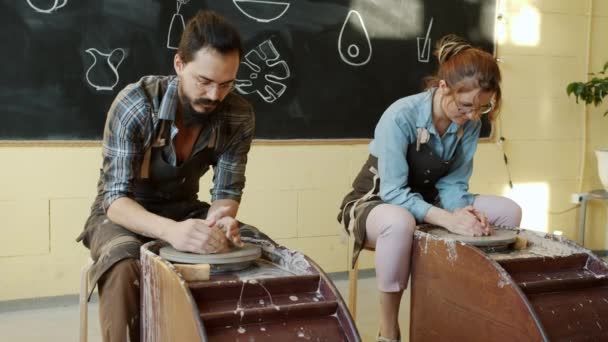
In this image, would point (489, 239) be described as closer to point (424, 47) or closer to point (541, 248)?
point (541, 248)

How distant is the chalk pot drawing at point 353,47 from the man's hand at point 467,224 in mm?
1462

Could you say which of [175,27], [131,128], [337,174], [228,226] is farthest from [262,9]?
[228,226]

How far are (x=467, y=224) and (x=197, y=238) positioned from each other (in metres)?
0.86

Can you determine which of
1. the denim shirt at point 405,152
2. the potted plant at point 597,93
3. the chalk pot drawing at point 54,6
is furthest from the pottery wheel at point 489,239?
the potted plant at point 597,93

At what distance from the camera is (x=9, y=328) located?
2760 millimetres

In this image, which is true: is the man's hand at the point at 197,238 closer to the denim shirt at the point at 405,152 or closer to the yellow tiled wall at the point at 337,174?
the denim shirt at the point at 405,152

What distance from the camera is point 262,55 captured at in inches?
128

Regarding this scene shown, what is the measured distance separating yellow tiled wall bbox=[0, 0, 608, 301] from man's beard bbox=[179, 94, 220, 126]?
1206 millimetres

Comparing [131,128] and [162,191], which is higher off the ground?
[131,128]

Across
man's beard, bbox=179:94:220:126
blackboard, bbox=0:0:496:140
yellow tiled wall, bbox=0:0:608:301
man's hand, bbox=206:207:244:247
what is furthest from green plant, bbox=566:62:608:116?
A: man's hand, bbox=206:207:244:247

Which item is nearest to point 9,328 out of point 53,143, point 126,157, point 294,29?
point 53,143

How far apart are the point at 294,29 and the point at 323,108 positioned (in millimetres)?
406

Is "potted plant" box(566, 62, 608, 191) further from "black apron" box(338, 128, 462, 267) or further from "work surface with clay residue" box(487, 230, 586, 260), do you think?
"work surface with clay residue" box(487, 230, 586, 260)

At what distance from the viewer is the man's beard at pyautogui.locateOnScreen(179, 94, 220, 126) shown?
1.87m
